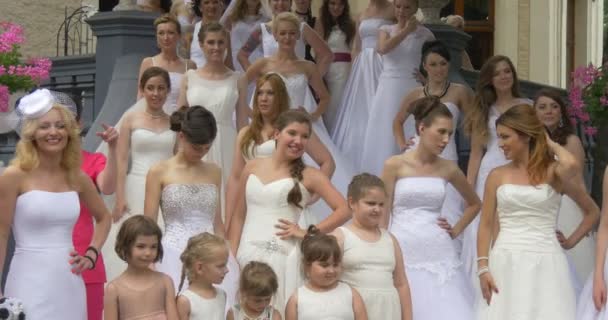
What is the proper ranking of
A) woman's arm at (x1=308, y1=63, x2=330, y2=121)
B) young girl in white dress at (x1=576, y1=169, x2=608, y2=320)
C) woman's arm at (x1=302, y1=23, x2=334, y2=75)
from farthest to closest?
woman's arm at (x1=302, y1=23, x2=334, y2=75)
woman's arm at (x1=308, y1=63, x2=330, y2=121)
young girl in white dress at (x1=576, y1=169, x2=608, y2=320)

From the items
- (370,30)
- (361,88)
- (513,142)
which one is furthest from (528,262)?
(370,30)

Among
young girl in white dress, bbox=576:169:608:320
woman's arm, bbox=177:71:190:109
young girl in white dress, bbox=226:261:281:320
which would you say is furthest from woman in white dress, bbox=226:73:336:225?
young girl in white dress, bbox=576:169:608:320

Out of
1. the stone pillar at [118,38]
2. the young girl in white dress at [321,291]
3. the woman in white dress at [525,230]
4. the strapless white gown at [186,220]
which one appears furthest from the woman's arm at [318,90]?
the young girl in white dress at [321,291]

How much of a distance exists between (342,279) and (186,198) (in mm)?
1088

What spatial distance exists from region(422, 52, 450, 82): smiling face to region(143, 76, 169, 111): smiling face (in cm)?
223

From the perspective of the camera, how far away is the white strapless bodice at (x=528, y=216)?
912cm

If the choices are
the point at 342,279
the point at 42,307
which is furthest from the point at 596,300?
the point at 42,307

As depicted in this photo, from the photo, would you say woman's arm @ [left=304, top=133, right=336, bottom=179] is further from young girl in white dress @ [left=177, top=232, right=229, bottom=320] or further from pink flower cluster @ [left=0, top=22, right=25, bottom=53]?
pink flower cluster @ [left=0, top=22, right=25, bottom=53]

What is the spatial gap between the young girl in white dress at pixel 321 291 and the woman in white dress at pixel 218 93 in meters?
3.03

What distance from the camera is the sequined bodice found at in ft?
30.9

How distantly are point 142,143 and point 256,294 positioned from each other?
110 inches

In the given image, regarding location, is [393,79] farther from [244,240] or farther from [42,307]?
[42,307]

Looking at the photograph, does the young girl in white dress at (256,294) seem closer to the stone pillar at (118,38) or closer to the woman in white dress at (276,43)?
the woman in white dress at (276,43)

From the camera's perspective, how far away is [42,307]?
8164 mm
